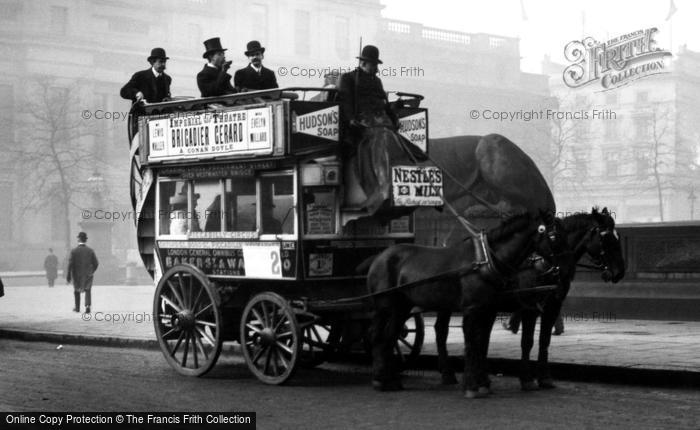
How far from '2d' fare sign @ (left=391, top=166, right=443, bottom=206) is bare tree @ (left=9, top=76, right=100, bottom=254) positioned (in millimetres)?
40843

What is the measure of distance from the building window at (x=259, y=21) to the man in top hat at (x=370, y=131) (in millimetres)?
49876

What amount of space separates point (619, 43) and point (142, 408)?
121 feet

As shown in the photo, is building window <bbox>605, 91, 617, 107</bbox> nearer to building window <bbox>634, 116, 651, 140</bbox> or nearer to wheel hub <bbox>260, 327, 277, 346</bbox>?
building window <bbox>634, 116, 651, 140</bbox>

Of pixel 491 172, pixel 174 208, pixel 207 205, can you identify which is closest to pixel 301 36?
pixel 491 172

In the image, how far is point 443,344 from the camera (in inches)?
433

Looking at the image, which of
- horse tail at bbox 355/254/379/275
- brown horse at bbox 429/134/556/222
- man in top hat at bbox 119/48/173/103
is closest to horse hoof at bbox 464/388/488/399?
horse tail at bbox 355/254/379/275

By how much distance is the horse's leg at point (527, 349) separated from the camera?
34.2ft

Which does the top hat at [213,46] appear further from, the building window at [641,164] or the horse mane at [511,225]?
the building window at [641,164]

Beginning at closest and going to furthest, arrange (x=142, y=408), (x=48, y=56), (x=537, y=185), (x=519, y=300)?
(x=142, y=408), (x=519, y=300), (x=537, y=185), (x=48, y=56)

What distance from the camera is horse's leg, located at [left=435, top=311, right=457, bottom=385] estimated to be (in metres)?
10.9

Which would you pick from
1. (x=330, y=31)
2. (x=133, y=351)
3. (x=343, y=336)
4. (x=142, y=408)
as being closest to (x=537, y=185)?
(x=343, y=336)

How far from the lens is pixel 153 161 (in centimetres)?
1261

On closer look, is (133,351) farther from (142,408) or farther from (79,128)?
(79,128)

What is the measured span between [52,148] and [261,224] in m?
40.6
